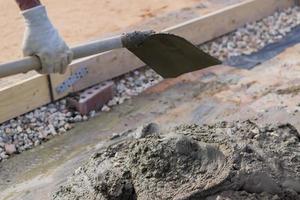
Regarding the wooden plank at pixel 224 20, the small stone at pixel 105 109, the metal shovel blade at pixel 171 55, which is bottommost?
the small stone at pixel 105 109

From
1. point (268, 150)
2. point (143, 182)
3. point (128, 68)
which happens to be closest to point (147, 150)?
point (143, 182)

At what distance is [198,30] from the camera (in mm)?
6531

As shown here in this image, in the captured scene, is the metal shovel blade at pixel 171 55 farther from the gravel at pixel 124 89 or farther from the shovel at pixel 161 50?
the gravel at pixel 124 89

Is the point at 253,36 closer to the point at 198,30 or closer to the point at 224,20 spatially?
the point at 224,20

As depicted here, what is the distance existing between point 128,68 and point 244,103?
1.27m

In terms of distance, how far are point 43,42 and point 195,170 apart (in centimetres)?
114

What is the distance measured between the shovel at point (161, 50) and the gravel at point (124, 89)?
1485mm

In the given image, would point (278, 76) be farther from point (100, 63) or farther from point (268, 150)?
point (268, 150)

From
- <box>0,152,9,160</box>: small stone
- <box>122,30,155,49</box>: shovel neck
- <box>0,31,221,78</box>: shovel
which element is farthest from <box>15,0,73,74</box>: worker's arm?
<box>0,152,9,160</box>: small stone

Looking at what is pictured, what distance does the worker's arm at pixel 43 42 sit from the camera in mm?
3348

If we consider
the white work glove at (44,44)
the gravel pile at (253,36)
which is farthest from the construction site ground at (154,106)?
the white work glove at (44,44)

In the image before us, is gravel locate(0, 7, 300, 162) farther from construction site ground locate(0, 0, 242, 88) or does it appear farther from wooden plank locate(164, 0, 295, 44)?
construction site ground locate(0, 0, 242, 88)

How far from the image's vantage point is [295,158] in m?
3.40

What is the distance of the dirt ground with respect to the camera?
625 cm
